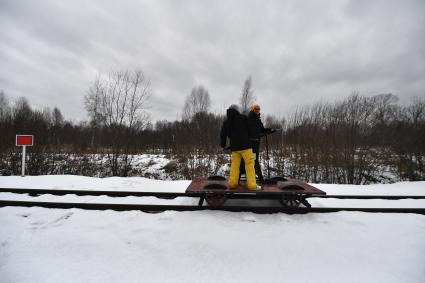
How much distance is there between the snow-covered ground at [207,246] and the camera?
222 cm

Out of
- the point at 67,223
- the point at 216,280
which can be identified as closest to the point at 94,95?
the point at 67,223

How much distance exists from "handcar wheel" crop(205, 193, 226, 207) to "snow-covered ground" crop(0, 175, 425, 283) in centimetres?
33

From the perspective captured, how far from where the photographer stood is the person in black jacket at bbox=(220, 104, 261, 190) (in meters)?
3.94

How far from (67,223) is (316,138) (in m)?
10.5

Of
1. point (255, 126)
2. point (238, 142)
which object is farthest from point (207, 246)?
point (255, 126)

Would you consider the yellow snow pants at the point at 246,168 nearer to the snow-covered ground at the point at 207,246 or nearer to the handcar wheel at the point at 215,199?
the handcar wheel at the point at 215,199

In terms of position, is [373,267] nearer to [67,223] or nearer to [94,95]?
[67,223]

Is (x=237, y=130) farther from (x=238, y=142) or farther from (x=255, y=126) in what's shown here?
(x=255, y=126)

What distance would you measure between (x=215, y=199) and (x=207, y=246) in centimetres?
150

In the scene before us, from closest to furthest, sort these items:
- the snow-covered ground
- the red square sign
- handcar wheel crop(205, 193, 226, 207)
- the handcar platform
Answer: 1. the snow-covered ground
2. the handcar platform
3. handcar wheel crop(205, 193, 226, 207)
4. the red square sign

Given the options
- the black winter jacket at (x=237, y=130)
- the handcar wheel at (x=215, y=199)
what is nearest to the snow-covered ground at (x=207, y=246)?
the handcar wheel at (x=215, y=199)

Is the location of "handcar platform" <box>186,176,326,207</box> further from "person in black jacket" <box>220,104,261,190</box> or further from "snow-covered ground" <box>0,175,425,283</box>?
"snow-covered ground" <box>0,175,425,283</box>

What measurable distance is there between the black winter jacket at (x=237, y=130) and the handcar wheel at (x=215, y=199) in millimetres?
1152

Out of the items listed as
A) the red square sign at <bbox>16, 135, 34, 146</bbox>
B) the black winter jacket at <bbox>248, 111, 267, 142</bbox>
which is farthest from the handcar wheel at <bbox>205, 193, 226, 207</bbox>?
the red square sign at <bbox>16, 135, 34, 146</bbox>
